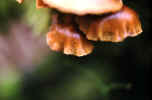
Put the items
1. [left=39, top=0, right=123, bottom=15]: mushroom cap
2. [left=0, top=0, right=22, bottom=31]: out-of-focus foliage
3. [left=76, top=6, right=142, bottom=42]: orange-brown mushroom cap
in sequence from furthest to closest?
1. [left=0, top=0, right=22, bottom=31]: out-of-focus foliage
2. [left=76, top=6, right=142, bottom=42]: orange-brown mushroom cap
3. [left=39, top=0, right=123, bottom=15]: mushroom cap

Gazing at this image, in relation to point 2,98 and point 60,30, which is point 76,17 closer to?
point 60,30

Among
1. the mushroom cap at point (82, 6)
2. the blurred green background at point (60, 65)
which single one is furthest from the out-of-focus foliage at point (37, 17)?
the mushroom cap at point (82, 6)

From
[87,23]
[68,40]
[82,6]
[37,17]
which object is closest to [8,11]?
[37,17]

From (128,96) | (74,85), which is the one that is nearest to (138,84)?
(128,96)

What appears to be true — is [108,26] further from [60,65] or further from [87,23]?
[60,65]

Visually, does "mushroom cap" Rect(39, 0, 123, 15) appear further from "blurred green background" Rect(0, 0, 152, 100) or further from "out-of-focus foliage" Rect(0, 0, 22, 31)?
"out-of-focus foliage" Rect(0, 0, 22, 31)

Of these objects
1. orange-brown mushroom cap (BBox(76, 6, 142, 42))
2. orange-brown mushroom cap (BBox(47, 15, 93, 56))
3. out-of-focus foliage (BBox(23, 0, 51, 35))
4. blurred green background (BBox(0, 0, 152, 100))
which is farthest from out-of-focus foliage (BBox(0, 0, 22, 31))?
orange-brown mushroom cap (BBox(76, 6, 142, 42))

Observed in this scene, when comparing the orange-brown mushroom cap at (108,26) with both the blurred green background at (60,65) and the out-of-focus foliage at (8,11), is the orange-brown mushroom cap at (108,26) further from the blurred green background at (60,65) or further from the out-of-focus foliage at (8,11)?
the out-of-focus foliage at (8,11)
